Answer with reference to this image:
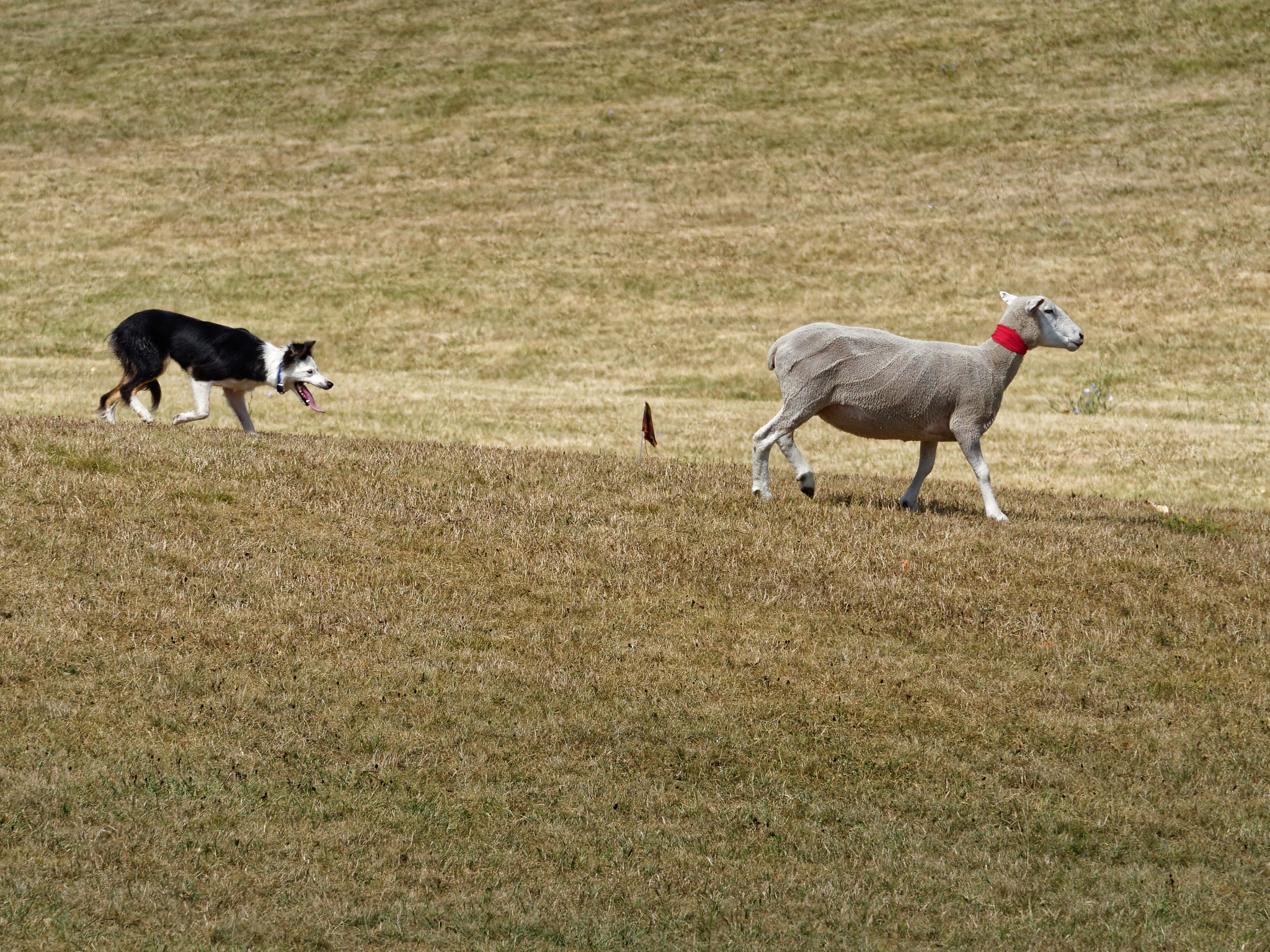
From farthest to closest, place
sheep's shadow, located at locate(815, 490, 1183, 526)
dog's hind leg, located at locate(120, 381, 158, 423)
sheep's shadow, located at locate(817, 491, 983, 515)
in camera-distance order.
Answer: dog's hind leg, located at locate(120, 381, 158, 423)
sheep's shadow, located at locate(815, 490, 1183, 526)
sheep's shadow, located at locate(817, 491, 983, 515)

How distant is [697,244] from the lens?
39.2 meters

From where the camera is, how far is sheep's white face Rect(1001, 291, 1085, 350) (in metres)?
15.0

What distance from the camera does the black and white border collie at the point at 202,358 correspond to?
18281 mm

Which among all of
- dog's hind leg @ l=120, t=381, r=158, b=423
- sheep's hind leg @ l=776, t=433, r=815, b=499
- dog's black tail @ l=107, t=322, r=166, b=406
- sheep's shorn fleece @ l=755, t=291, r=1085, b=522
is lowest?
sheep's hind leg @ l=776, t=433, r=815, b=499

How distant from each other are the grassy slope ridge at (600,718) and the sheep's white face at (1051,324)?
2093 mm

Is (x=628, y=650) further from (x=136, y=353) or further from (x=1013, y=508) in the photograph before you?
(x=136, y=353)

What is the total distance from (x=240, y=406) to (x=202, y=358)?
95 centimetres

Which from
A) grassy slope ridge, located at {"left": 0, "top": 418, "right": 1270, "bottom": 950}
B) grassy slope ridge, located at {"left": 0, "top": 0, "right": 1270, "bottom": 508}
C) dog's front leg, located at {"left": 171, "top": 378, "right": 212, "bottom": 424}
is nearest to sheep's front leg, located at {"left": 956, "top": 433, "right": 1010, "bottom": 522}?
grassy slope ridge, located at {"left": 0, "top": 418, "right": 1270, "bottom": 950}

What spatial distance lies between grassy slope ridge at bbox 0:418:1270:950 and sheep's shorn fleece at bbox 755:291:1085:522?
77 cm

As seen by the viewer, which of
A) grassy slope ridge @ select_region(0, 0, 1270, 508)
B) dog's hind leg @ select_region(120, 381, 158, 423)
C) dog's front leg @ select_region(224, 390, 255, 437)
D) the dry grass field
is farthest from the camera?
grassy slope ridge @ select_region(0, 0, 1270, 508)

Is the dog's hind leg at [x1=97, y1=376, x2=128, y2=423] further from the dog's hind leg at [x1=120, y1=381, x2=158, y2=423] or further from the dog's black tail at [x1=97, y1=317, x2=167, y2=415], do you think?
the dog's hind leg at [x1=120, y1=381, x2=158, y2=423]

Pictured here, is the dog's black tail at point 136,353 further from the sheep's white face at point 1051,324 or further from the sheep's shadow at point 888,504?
the sheep's white face at point 1051,324

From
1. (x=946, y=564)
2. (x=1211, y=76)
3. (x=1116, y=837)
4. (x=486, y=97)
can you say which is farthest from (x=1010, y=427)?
(x=486, y=97)

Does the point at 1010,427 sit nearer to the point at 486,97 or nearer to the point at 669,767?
the point at 669,767
